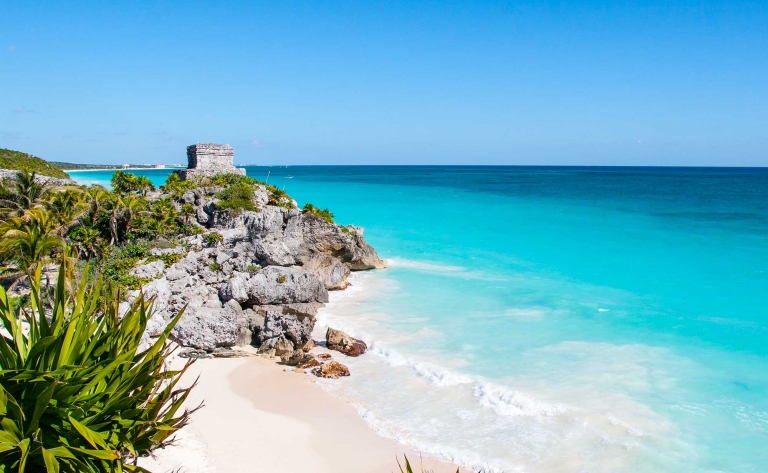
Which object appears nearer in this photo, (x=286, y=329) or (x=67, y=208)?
(x=286, y=329)

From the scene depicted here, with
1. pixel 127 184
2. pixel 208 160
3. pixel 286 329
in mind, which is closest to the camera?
pixel 286 329

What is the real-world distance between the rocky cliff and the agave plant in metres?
7.19

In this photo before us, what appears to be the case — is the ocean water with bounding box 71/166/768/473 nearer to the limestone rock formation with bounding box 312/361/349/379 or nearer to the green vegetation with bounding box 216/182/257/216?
the limestone rock formation with bounding box 312/361/349/379

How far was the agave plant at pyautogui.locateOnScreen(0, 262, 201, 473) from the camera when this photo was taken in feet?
12.9

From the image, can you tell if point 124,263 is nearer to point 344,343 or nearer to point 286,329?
point 286,329

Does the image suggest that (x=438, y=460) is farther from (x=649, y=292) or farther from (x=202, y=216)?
(x=202, y=216)

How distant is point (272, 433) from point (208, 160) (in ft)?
70.3

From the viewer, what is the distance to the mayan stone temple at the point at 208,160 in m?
26.8

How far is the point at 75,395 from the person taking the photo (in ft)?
14.2

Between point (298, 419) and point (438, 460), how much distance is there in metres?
2.83

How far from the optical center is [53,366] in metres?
4.36

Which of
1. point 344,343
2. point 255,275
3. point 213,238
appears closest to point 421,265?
point 213,238

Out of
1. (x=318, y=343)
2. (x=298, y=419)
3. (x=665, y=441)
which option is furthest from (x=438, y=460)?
(x=318, y=343)

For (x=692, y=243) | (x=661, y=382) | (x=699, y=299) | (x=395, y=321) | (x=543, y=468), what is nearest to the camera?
(x=543, y=468)
